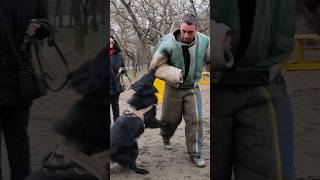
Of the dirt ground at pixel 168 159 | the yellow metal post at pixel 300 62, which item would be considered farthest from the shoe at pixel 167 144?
the yellow metal post at pixel 300 62

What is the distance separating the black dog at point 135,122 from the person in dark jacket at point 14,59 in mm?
352

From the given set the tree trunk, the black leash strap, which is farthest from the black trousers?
the tree trunk

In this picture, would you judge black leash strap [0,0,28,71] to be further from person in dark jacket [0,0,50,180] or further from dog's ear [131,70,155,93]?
dog's ear [131,70,155,93]

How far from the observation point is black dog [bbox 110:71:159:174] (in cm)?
155

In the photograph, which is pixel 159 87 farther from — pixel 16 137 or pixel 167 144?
pixel 16 137

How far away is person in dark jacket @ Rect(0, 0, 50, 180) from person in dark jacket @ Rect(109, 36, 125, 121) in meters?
0.24

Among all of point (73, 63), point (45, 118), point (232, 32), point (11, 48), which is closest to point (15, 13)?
point (11, 48)

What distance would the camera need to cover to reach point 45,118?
171cm

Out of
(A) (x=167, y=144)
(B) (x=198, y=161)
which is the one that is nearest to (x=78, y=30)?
(A) (x=167, y=144)

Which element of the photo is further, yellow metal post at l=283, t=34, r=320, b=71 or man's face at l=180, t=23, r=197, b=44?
yellow metal post at l=283, t=34, r=320, b=71

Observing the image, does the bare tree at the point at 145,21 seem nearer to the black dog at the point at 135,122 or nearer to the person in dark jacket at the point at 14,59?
the black dog at the point at 135,122

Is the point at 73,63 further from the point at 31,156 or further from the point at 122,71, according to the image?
the point at 31,156

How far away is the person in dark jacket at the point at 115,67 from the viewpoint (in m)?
1.58

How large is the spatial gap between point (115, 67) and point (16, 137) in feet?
1.53
